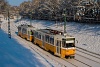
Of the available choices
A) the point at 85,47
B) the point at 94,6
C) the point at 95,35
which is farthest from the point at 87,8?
the point at 85,47

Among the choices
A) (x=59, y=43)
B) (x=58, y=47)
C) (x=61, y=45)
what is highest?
(x=59, y=43)

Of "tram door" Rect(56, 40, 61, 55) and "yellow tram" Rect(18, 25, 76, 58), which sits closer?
"yellow tram" Rect(18, 25, 76, 58)

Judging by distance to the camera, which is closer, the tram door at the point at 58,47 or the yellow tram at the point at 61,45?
the yellow tram at the point at 61,45

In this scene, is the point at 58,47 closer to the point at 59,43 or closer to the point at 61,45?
the point at 59,43

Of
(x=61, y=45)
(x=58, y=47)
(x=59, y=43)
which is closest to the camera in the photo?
(x=61, y=45)

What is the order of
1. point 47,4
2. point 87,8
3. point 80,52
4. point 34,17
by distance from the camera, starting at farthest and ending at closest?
point 34,17
point 47,4
point 87,8
point 80,52

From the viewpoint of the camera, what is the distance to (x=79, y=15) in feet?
158

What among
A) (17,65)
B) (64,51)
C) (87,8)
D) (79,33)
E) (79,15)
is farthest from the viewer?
(79,15)

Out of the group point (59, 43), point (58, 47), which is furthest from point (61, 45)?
point (58, 47)

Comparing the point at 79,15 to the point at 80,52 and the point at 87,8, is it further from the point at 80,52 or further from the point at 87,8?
the point at 80,52

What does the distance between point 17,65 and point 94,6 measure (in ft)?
93.0

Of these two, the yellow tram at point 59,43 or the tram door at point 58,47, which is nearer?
the yellow tram at point 59,43

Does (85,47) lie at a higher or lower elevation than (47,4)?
lower

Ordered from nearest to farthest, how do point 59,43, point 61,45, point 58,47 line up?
point 61,45
point 59,43
point 58,47
